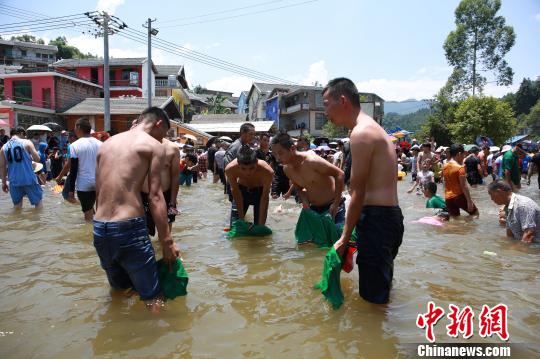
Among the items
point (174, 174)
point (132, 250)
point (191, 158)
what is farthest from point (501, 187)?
point (191, 158)

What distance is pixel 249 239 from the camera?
5.92 metres

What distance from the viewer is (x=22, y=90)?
30.5 m

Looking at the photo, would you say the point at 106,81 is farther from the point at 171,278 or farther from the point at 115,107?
the point at 171,278

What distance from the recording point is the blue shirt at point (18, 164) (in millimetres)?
7816

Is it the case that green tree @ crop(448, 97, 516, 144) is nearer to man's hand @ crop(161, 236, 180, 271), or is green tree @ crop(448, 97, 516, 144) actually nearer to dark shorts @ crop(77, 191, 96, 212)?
dark shorts @ crop(77, 191, 96, 212)

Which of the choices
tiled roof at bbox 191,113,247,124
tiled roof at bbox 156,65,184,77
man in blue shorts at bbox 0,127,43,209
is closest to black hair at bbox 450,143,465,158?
man in blue shorts at bbox 0,127,43,209

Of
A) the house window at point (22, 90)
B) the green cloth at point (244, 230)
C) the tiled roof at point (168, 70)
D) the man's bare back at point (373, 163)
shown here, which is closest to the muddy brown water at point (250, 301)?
the green cloth at point (244, 230)

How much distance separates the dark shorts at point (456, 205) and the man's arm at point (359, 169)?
5071 millimetres

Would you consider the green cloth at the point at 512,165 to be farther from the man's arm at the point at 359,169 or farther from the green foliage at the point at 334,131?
the green foliage at the point at 334,131

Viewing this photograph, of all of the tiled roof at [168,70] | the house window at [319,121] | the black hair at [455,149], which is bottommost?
the black hair at [455,149]

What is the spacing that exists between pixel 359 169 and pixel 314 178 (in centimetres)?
228

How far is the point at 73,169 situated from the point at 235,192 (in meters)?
2.60

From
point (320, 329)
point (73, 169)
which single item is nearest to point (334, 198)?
point (320, 329)

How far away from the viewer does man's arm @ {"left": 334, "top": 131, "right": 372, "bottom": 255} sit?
293cm
